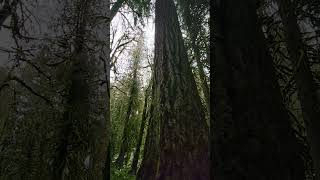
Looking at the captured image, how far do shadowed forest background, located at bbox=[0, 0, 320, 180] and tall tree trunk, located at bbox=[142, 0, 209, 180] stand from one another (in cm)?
2

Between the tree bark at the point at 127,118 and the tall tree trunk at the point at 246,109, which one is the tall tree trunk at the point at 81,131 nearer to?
the tall tree trunk at the point at 246,109

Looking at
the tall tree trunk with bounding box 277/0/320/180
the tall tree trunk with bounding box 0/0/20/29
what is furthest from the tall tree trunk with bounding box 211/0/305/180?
the tall tree trunk with bounding box 0/0/20/29

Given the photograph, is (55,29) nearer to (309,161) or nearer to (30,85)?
(30,85)

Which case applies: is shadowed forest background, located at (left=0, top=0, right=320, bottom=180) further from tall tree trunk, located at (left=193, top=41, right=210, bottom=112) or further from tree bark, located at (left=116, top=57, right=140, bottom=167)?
tree bark, located at (left=116, top=57, right=140, bottom=167)

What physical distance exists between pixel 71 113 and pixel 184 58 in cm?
256

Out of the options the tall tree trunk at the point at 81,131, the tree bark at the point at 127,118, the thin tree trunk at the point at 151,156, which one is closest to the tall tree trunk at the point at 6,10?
the tall tree trunk at the point at 81,131

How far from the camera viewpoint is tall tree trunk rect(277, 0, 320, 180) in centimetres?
179

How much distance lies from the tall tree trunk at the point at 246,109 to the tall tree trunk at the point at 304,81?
0.31 meters

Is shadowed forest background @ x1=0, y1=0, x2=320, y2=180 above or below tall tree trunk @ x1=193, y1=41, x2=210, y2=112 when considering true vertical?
below

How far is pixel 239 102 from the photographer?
1522 millimetres

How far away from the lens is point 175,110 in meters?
4.98

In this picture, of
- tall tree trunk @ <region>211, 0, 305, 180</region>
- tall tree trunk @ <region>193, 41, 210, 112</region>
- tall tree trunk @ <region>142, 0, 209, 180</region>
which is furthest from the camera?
tall tree trunk @ <region>193, 41, 210, 112</region>

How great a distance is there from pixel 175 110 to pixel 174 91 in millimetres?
356

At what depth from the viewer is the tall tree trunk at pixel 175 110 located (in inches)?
183
